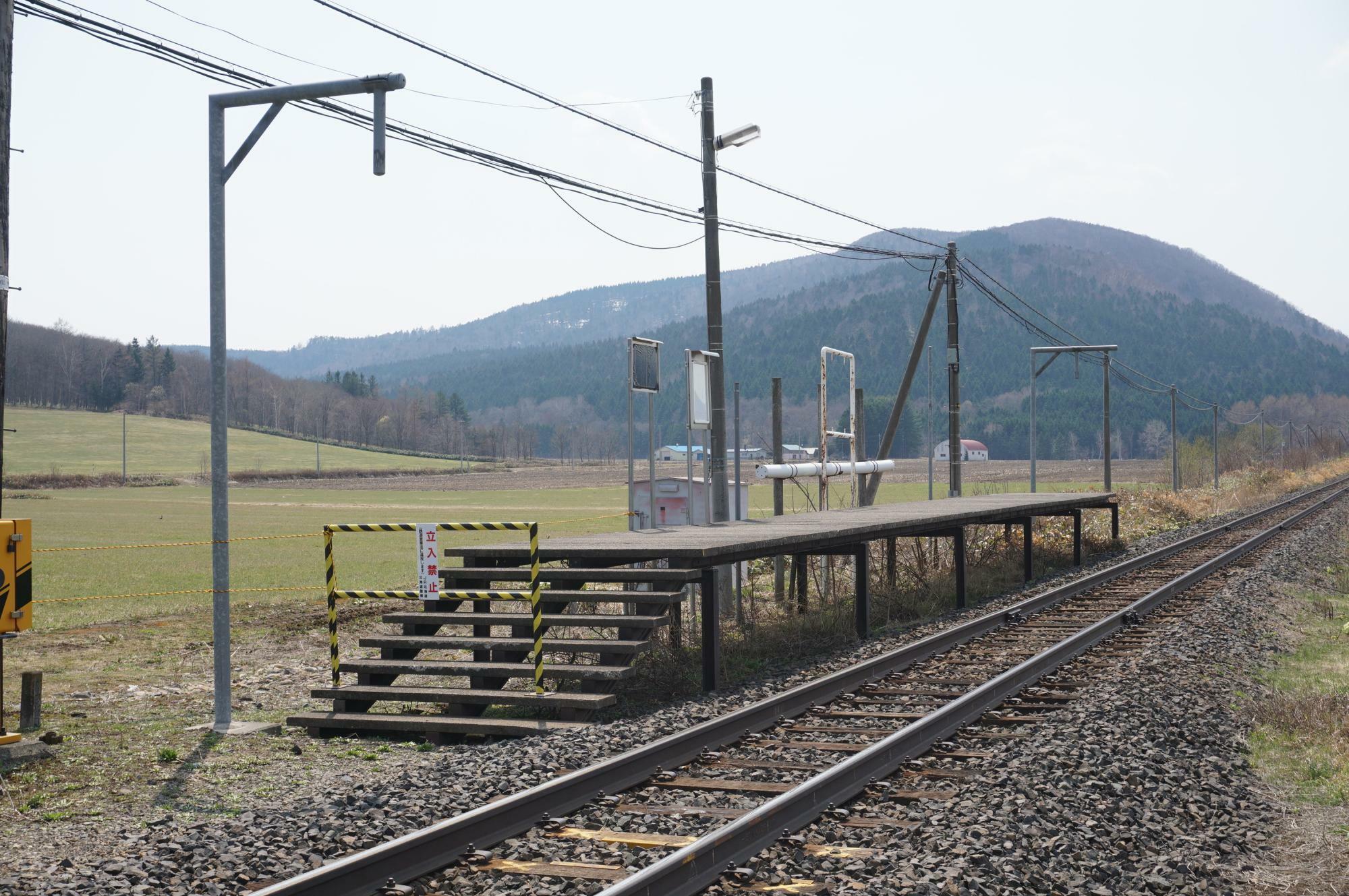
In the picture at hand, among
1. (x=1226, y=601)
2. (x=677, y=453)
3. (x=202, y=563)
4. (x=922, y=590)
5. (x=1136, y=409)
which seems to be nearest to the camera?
(x=1226, y=601)

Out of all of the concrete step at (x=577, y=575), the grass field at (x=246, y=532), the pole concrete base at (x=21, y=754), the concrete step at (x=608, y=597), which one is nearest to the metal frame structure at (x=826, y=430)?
the grass field at (x=246, y=532)

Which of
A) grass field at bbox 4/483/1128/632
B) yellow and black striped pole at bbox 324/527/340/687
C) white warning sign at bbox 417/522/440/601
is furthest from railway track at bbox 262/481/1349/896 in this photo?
grass field at bbox 4/483/1128/632

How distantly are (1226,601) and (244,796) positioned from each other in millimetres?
14234

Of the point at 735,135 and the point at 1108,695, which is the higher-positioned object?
the point at 735,135

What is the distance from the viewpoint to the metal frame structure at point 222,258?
9953mm

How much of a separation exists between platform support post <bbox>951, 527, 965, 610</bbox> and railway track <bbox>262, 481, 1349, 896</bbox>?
5194 mm

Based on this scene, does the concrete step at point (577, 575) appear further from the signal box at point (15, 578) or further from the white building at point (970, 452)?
the white building at point (970, 452)

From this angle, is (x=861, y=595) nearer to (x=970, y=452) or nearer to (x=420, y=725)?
(x=420, y=725)

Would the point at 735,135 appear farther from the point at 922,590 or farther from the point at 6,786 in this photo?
the point at 6,786

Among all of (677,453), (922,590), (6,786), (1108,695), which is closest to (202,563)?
(922,590)

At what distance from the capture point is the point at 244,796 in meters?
7.72

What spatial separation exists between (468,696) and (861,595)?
6345 millimetres

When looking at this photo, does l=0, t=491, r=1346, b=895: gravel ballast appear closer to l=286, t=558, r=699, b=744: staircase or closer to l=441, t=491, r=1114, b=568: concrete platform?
l=286, t=558, r=699, b=744: staircase

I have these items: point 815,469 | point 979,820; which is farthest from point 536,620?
point 815,469
